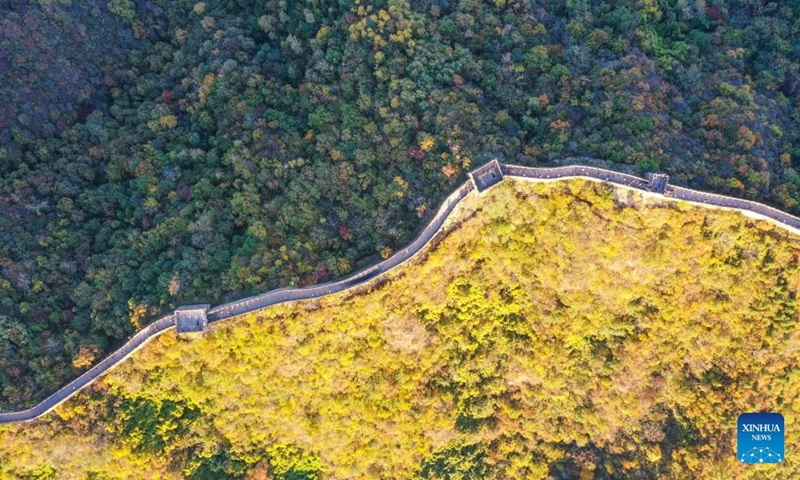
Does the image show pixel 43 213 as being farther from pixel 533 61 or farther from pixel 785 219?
pixel 785 219

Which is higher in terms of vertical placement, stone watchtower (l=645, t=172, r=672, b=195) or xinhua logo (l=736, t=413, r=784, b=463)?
stone watchtower (l=645, t=172, r=672, b=195)

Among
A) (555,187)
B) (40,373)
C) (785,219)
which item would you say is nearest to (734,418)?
(785,219)

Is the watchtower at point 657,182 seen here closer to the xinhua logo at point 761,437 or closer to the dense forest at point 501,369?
the dense forest at point 501,369

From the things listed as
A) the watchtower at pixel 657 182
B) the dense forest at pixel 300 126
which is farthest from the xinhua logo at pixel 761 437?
the watchtower at pixel 657 182

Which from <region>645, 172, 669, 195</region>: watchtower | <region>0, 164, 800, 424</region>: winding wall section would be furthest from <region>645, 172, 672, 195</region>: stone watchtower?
<region>0, 164, 800, 424</region>: winding wall section

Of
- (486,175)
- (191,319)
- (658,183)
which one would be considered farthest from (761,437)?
(191,319)

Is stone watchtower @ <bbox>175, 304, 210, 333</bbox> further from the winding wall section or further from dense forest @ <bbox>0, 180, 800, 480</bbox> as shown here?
dense forest @ <bbox>0, 180, 800, 480</bbox>
